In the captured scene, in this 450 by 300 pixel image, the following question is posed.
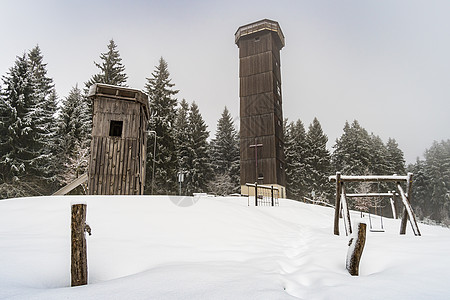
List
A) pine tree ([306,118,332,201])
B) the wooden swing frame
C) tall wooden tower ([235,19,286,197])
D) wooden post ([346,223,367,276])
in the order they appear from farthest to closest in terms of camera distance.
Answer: pine tree ([306,118,332,201])
tall wooden tower ([235,19,286,197])
the wooden swing frame
wooden post ([346,223,367,276])

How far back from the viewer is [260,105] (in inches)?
1129

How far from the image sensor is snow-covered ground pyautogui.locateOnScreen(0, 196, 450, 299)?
2611 millimetres

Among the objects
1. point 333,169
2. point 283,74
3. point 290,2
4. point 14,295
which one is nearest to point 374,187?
point 333,169

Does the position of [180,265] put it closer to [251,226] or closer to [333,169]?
[251,226]

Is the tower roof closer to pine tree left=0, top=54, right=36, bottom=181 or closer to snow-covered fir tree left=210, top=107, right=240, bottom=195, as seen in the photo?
snow-covered fir tree left=210, top=107, right=240, bottom=195

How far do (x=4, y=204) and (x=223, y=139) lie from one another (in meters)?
31.7

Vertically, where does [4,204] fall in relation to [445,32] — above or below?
below

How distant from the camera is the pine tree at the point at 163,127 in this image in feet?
90.6

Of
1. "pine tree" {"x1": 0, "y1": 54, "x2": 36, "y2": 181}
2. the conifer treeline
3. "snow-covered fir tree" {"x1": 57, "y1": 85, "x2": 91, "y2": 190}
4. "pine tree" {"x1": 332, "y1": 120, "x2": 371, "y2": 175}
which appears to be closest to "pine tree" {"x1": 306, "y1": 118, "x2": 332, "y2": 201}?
the conifer treeline

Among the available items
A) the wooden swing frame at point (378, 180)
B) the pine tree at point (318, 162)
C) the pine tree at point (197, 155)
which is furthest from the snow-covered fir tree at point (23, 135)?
the pine tree at point (318, 162)

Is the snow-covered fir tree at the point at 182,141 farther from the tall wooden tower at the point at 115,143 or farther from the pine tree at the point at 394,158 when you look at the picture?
the pine tree at the point at 394,158

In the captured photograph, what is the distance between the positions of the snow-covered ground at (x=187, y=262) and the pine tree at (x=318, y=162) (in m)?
33.3

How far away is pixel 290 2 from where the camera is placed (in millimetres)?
18500

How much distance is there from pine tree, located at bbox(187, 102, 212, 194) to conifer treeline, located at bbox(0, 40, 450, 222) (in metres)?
0.12
